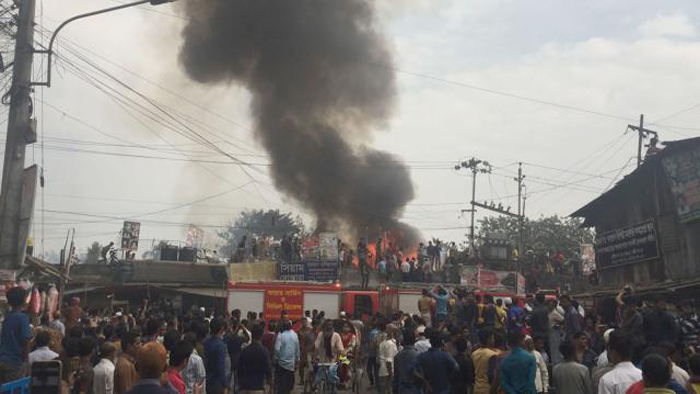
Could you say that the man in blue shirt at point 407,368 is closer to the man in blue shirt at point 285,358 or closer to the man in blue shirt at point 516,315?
the man in blue shirt at point 285,358

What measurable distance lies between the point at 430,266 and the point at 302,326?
54.6 feet

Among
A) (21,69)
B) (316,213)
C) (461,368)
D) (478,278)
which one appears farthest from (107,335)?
(316,213)

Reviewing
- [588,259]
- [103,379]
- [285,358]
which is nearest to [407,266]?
[588,259]

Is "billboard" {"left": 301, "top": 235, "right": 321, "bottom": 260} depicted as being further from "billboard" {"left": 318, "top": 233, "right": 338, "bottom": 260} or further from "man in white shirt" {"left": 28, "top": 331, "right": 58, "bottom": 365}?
"man in white shirt" {"left": 28, "top": 331, "right": 58, "bottom": 365}

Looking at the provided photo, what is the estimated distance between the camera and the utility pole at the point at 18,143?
1198 cm

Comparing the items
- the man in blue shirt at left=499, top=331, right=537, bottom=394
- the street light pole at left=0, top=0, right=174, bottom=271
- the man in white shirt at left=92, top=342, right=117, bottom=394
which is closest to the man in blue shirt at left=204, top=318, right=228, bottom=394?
the man in white shirt at left=92, top=342, right=117, bottom=394

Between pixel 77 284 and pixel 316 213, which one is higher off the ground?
pixel 316 213

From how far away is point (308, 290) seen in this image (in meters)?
20.1

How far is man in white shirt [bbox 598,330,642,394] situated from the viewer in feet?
17.1

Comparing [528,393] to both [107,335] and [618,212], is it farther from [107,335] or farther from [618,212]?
[618,212]

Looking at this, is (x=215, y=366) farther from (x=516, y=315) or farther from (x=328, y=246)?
(x=328, y=246)

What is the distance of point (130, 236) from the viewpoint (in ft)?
114

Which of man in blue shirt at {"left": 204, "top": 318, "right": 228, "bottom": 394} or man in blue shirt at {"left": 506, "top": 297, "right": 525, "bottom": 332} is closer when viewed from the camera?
man in blue shirt at {"left": 204, "top": 318, "right": 228, "bottom": 394}

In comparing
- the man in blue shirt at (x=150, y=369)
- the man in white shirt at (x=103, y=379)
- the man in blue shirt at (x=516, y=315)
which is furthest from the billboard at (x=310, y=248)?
the man in blue shirt at (x=150, y=369)
